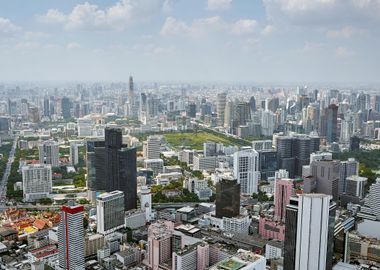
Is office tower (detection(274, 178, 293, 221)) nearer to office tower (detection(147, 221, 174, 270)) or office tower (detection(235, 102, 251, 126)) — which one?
office tower (detection(147, 221, 174, 270))

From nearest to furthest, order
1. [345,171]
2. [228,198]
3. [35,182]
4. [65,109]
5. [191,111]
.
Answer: [228,198] → [35,182] → [345,171] → [191,111] → [65,109]

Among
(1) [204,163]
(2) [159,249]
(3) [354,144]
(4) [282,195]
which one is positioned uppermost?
(3) [354,144]

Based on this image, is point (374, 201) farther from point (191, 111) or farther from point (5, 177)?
point (191, 111)

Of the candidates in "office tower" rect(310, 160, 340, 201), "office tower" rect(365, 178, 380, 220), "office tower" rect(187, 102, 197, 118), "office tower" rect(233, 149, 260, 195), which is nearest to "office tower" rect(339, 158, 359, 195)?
"office tower" rect(365, 178, 380, 220)

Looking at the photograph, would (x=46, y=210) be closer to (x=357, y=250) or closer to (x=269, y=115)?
(x=357, y=250)

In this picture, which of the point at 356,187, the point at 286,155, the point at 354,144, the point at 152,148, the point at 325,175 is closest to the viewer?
the point at 325,175

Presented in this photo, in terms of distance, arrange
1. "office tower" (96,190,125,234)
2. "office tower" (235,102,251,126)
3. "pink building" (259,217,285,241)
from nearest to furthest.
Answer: "pink building" (259,217,285,241) → "office tower" (96,190,125,234) → "office tower" (235,102,251,126)

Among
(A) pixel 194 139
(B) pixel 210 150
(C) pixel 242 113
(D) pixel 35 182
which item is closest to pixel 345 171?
(B) pixel 210 150
